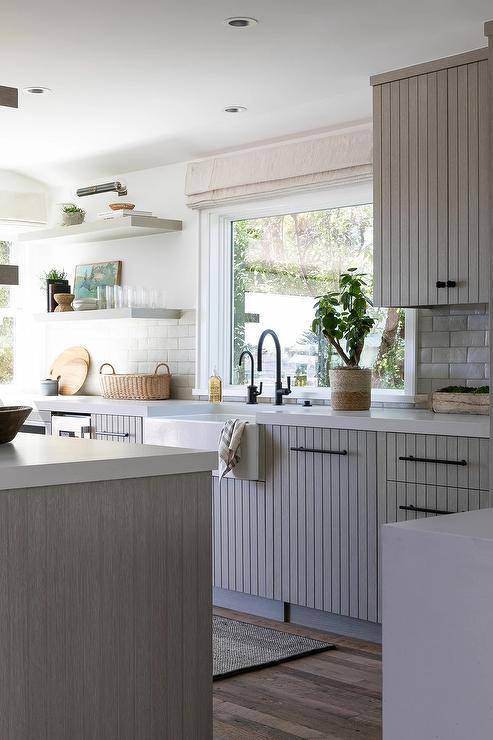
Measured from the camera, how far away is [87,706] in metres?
2.49

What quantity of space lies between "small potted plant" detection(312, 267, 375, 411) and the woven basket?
1.48m

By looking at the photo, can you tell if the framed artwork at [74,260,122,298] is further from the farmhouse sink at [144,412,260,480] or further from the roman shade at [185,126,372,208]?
the farmhouse sink at [144,412,260,480]

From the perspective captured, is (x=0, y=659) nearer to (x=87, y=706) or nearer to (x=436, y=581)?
(x=87, y=706)

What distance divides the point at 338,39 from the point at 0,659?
299 centimetres

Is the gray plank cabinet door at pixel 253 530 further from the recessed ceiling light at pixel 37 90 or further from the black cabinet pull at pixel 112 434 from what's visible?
the recessed ceiling light at pixel 37 90

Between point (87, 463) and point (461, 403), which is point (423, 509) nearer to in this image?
point (461, 403)

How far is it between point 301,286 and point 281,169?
0.69 m

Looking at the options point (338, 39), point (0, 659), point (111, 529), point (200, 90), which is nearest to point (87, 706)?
point (0, 659)

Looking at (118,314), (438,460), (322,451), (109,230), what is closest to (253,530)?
(322,451)

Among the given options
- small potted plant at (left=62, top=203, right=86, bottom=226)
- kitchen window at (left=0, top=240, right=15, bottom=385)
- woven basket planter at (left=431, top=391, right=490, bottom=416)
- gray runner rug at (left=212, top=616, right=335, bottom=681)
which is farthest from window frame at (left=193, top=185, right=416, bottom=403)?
kitchen window at (left=0, top=240, right=15, bottom=385)

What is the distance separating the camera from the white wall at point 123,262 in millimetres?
6203

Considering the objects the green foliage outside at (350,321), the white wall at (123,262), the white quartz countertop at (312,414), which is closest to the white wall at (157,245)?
the white wall at (123,262)

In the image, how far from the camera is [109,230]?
6250 mm

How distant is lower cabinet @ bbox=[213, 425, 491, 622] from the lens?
3.96 meters
